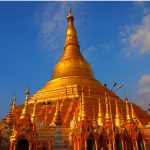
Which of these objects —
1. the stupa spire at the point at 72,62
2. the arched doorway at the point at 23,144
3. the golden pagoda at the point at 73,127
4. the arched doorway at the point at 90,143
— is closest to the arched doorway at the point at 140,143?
the golden pagoda at the point at 73,127

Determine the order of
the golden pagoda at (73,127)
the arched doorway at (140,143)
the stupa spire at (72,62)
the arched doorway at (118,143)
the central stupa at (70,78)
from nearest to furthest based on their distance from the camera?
the golden pagoda at (73,127) < the arched doorway at (118,143) < the arched doorway at (140,143) < the central stupa at (70,78) < the stupa spire at (72,62)

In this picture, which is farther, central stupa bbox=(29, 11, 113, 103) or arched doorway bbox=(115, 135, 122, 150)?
central stupa bbox=(29, 11, 113, 103)

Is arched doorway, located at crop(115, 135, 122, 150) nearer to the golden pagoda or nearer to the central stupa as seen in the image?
the golden pagoda

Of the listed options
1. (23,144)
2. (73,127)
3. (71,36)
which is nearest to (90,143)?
(73,127)

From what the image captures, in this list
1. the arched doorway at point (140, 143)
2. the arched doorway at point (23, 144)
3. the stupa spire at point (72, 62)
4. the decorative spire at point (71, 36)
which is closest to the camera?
the arched doorway at point (23, 144)

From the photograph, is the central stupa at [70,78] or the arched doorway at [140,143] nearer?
the arched doorway at [140,143]

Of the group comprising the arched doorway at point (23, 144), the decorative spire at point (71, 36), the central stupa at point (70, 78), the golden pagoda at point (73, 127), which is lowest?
the arched doorway at point (23, 144)

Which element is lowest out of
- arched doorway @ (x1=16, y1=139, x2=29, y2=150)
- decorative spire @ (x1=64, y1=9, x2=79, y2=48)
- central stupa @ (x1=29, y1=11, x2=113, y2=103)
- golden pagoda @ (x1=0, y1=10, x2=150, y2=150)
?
arched doorway @ (x1=16, y1=139, x2=29, y2=150)

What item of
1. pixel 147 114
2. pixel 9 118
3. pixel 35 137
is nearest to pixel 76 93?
pixel 147 114

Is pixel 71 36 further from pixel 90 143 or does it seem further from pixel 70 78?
pixel 90 143

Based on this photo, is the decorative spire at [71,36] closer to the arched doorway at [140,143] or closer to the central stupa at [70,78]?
the central stupa at [70,78]

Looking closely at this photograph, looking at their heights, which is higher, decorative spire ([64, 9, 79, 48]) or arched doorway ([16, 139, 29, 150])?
decorative spire ([64, 9, 79, 48])

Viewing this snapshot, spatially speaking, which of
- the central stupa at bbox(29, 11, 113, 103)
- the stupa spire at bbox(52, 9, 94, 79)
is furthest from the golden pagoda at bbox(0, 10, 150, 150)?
the stupa spire at bbox(52, 9, 94, 79)

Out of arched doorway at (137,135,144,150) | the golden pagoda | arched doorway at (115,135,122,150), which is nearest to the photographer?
the golden pagoda
